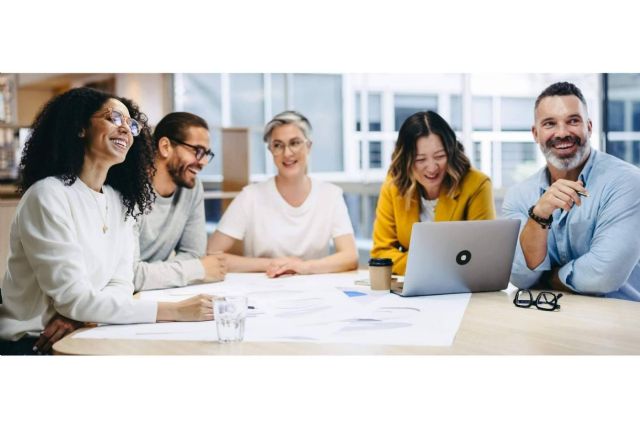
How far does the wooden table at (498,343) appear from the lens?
73.9 inches

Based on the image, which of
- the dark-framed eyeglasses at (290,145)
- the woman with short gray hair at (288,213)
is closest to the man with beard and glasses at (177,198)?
the woman with short gray hair at (288,213)

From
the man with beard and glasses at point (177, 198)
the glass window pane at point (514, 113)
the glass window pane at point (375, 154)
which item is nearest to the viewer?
the man with beard and glasses at point (177, 198)

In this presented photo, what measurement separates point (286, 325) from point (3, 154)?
2.91 meters

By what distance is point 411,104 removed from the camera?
5.65m

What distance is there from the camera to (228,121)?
714cm

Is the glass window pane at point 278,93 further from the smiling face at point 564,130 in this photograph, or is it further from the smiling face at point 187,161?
the smiling face at point 564,130

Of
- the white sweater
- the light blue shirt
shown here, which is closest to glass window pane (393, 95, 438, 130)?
the light blue shirt

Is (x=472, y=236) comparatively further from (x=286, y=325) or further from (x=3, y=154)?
(x=3, y=154)

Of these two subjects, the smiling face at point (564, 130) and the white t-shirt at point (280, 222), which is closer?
the smiling face at point (564, 130)

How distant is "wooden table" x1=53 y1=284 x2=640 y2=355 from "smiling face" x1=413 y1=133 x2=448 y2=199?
2.87 feet

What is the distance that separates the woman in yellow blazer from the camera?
296 cm

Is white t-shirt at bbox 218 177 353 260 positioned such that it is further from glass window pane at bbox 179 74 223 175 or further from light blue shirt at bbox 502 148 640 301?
glass window pane at bbox 179 74 223 175

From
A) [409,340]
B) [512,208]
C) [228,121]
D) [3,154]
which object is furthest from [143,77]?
[409,340]

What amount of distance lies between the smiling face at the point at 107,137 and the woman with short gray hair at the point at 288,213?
1031 mm
